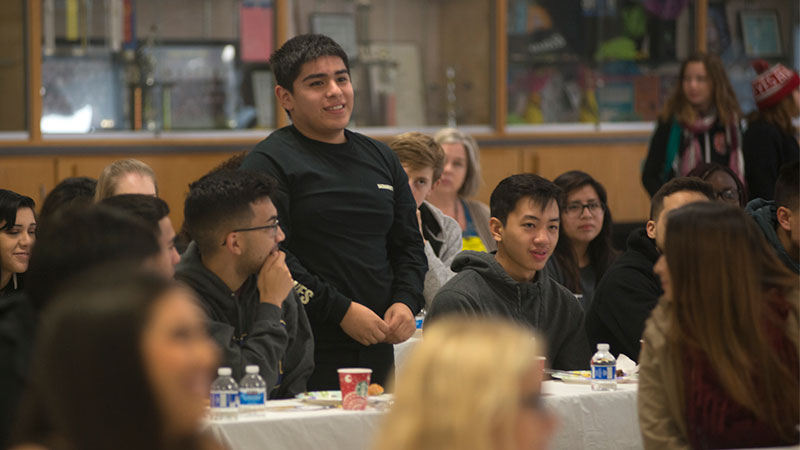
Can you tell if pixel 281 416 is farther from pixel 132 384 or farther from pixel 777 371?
pixel 132 384

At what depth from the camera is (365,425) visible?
316cm

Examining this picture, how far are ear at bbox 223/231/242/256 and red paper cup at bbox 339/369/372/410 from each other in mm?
540

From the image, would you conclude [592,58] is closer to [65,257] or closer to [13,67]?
[13,67]

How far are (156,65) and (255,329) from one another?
14.0ft

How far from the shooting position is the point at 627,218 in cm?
815

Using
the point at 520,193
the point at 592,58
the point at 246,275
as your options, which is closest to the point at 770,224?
the point at 520,193

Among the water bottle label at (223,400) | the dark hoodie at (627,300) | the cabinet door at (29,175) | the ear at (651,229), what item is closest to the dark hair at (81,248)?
the water bottle label at (223,400)

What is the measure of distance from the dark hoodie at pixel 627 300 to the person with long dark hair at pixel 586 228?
1069mm

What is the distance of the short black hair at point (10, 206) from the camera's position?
415 cm

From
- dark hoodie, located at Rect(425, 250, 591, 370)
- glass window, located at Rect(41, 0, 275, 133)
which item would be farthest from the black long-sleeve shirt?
glass window, located at Rect(41, 0, 275, 133)

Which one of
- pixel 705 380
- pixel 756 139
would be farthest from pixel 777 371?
pixel 756 139

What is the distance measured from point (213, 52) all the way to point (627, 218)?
3249 millimetres

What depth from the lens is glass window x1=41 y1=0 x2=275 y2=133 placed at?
6902 mm

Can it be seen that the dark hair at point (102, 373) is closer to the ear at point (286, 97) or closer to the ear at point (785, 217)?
the ear at point (286, 97)
